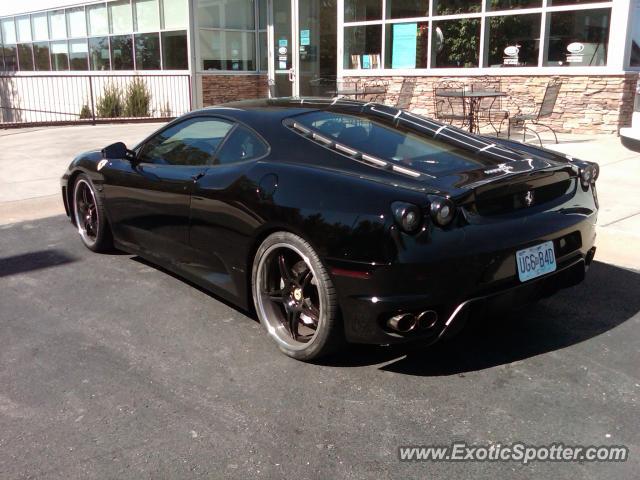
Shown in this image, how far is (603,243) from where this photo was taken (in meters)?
5.54

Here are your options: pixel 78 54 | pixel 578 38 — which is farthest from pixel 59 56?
pixel 578 38

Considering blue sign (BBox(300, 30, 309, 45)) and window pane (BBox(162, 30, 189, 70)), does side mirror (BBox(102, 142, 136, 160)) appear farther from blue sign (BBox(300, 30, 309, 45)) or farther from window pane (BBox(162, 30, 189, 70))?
window pane (BBox(162, 30, 189, 70))

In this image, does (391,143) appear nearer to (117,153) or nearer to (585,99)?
(117,153)

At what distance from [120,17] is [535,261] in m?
19.0

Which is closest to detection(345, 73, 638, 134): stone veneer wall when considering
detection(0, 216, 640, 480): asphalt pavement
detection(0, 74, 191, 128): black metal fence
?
detection(0, 216, 640, 480): asphalt pavement

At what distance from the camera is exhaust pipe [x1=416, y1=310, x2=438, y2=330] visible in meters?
3.00

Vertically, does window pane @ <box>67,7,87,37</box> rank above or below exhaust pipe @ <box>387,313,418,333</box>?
above

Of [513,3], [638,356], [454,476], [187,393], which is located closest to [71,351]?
[187,393]

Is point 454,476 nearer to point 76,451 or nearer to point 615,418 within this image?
point 615,418

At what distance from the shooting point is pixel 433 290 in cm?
296

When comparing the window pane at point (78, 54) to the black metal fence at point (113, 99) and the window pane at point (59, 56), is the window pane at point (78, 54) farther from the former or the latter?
the black metal fence at point (113, 99)

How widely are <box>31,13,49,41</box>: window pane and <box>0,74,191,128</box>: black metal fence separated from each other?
1.73 m

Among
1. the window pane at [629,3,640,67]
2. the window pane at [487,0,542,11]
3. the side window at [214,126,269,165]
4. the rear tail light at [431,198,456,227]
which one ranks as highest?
the window pane at [487,0,542,11]

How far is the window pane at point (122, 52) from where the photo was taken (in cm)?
1928
